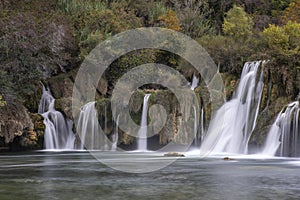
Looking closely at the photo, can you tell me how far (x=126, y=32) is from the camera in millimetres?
40969

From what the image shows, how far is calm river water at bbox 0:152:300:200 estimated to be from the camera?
12.6m

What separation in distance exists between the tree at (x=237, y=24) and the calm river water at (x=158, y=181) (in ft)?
79.2

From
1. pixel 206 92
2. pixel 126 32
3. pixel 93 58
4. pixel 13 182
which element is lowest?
pixel 13 182

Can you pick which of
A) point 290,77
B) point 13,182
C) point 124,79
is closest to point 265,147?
point 290,77

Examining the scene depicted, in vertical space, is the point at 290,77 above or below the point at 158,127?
above

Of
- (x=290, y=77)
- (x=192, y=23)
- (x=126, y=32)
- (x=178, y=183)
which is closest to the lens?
(x=178, y=183)

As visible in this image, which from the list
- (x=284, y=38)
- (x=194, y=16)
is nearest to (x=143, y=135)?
(x=284, y=38)

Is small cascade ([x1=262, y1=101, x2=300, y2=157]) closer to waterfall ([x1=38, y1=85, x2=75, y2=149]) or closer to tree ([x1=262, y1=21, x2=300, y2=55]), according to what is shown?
tree ([x1=262, y1=21, x2=300, y2=55])

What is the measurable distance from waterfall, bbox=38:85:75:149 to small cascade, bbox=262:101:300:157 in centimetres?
1391

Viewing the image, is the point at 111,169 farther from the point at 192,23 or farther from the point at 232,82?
the point at 192,23

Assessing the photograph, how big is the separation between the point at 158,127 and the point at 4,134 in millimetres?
9241

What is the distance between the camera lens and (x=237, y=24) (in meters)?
45.1

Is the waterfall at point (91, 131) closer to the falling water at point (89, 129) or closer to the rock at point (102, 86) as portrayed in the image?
the falling water at point (89, 129)

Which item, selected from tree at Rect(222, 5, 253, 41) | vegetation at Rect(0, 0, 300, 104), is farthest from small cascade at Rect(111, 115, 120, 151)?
tree at Rect(222, 5, 253, 41)
